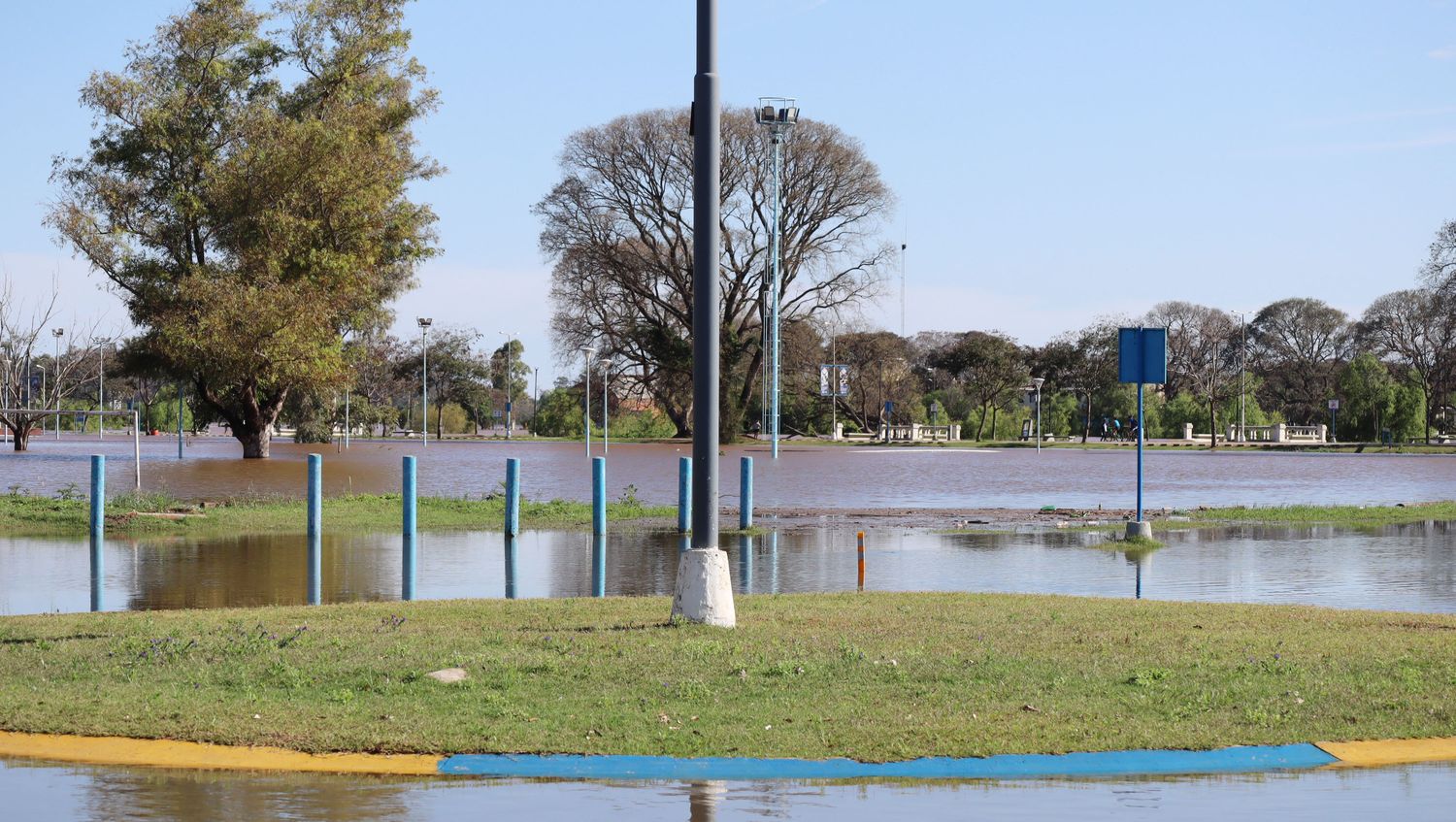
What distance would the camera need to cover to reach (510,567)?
20250 mm

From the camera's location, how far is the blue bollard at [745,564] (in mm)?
18083

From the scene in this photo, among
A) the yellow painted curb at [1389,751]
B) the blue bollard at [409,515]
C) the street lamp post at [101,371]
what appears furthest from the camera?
the street lamp post at [101,371]

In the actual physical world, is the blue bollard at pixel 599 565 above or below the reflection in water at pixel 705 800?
below

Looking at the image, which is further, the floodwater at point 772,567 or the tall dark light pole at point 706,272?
the floodwater at point 772,567

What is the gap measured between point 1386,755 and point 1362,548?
17059mm

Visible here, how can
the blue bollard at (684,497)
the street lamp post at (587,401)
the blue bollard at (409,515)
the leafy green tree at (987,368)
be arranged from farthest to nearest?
the leafy green tree at (987,368) → the street lamp post at (587,401) → the blue bollard at (684,497) → the blue bollard at (409,515)

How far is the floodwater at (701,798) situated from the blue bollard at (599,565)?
9323 millimetres

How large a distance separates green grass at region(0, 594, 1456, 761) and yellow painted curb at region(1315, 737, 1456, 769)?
0.13 m

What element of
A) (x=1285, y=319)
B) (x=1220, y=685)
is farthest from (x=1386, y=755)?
(x=1285, y=319)

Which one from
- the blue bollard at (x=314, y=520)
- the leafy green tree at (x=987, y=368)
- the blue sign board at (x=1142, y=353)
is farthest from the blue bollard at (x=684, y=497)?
the leafy green tree at (x=987, y=368)

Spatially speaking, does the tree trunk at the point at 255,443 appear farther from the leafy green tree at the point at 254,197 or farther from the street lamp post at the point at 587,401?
the street lamp post at the point at 587,401

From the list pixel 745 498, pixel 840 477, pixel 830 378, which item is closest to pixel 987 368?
pixel 830 378

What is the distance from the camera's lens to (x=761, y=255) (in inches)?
3501

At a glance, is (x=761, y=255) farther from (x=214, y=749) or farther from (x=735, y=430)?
(x=214, y=749)
